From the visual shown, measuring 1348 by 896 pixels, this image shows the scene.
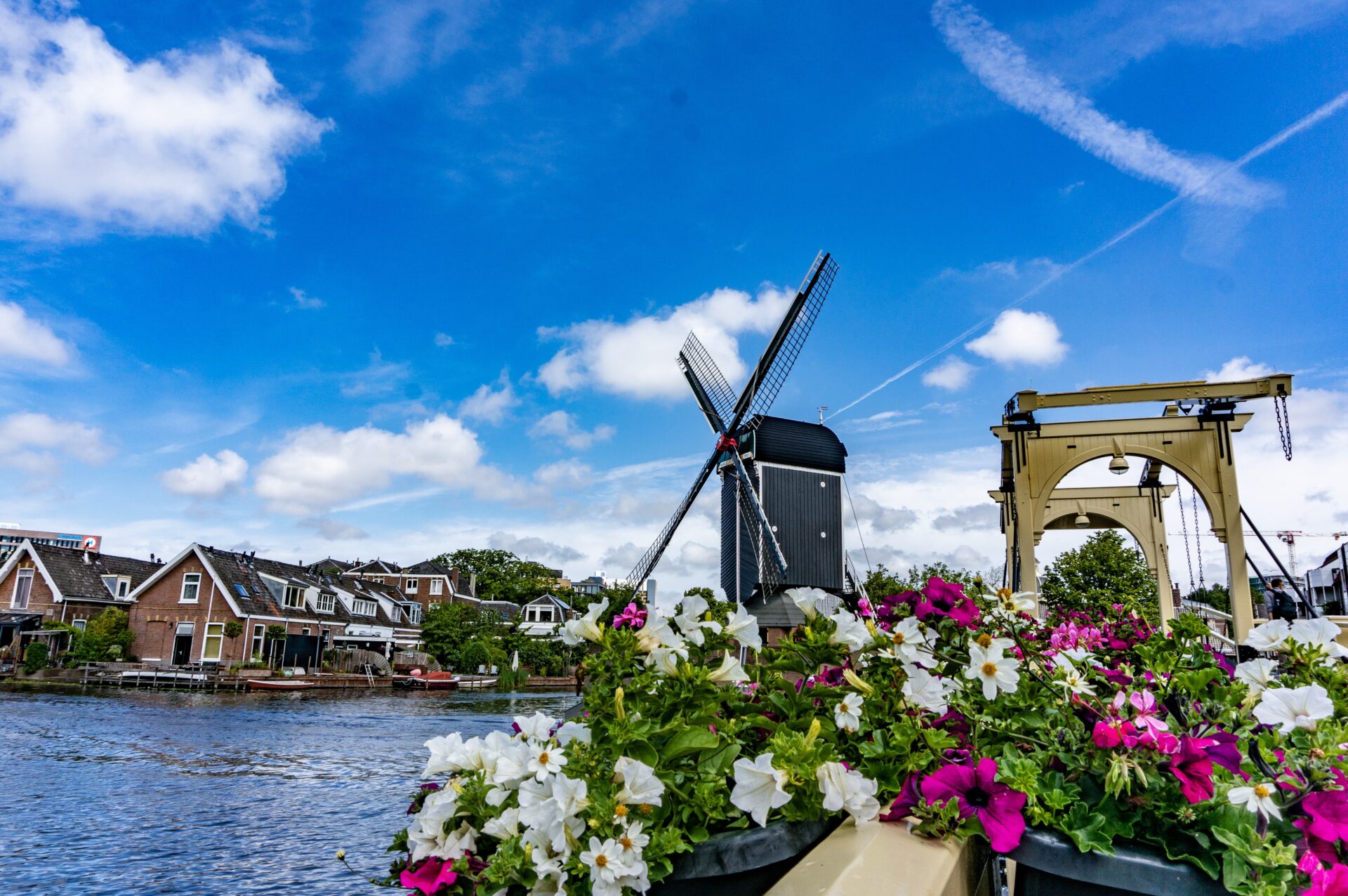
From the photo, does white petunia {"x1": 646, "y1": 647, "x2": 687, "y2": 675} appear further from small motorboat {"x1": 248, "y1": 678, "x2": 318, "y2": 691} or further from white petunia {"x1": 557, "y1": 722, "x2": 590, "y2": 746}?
small motorboat {"x1": 248, "y1": 678, "x2": 318, "y2": 691}

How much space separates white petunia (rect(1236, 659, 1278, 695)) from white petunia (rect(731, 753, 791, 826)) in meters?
1.11

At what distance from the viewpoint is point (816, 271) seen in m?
31.3

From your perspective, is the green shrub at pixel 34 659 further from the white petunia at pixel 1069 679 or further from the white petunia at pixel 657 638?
the white petunia at pixel 1069 679

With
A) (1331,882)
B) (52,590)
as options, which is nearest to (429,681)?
(52,590)

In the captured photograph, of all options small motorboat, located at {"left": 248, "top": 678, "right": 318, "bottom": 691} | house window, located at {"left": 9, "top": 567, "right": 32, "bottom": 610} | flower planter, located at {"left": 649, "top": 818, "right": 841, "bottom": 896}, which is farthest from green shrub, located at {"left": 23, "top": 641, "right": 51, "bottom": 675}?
flower planter, located at {"left": 649, "top": 818, "right": 841, "bottom": 896}

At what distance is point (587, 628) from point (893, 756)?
2.45 ft

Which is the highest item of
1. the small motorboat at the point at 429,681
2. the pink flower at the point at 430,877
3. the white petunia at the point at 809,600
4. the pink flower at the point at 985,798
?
the white petunia at the point at 809,600

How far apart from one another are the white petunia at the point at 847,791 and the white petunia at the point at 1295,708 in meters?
0.74

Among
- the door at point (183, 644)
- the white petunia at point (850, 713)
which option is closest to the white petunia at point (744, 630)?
the white petunia at point (850, 713)

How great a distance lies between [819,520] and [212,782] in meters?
23.1

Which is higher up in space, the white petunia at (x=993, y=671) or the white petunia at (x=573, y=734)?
the white petunia at (x=993, y=671)

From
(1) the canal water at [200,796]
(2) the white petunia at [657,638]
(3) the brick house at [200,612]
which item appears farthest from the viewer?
(3) the brick house at [200,612]

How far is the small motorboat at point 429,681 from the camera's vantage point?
37.6 m

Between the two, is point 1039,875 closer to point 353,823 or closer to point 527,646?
point 353,823
